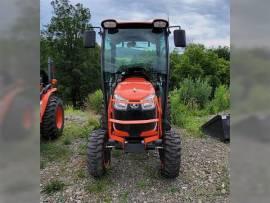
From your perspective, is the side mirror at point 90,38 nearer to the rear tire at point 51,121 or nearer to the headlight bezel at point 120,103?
the headlight bezel at point 120,103

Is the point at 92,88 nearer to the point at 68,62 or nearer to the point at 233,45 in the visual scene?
the point at 68,62

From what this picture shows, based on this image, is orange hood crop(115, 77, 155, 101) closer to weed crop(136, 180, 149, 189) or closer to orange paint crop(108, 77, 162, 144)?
orange paint crop(108, 77, 162, 144)

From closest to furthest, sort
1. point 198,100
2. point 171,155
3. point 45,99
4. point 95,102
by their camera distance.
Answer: point 171,155 → point 45,99 → point 95,102 → point 198,100

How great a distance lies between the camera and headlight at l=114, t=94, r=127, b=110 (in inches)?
131

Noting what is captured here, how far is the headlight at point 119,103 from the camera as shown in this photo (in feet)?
10.9

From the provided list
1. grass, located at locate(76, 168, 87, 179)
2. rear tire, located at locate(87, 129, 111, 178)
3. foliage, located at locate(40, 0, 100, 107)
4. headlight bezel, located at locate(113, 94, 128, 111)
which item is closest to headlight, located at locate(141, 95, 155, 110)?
headlight bezel, located at locate(113, 94, 128, 111)

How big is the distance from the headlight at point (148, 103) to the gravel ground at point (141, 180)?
725 mm

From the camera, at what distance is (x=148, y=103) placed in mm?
3357

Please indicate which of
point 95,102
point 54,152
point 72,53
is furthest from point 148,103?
point 72,53

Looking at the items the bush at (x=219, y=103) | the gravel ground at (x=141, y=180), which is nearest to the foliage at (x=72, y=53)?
the bush at (x=219, y=103)

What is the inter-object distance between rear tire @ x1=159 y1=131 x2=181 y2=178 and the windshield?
2.33 ft

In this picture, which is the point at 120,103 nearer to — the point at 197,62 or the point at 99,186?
the point at 99,186

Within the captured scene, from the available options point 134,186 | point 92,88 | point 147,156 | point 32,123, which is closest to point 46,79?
point 147,156

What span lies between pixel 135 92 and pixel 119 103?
7.1 inches
